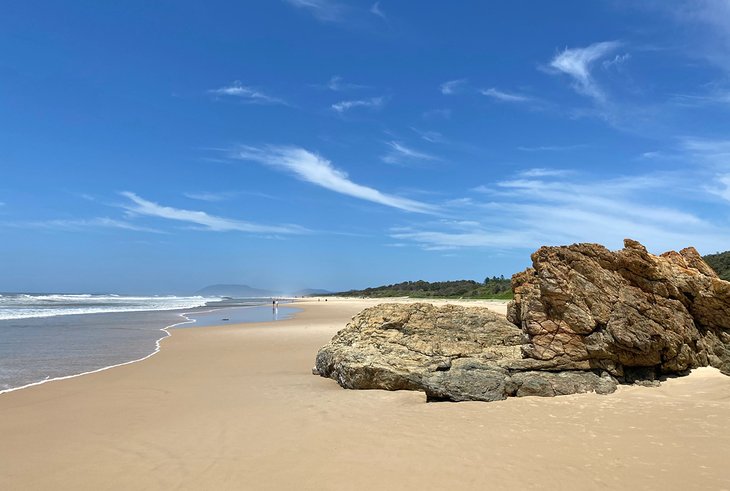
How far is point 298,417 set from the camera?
862cm

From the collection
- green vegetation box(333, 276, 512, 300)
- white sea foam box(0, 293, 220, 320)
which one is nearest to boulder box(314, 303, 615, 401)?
white sea foam box(0, 293, 220, 320)

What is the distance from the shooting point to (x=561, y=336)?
10.5 metres

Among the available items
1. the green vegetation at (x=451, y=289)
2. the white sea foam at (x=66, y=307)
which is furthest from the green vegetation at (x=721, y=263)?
the white sea foam at (x=66, y=307)

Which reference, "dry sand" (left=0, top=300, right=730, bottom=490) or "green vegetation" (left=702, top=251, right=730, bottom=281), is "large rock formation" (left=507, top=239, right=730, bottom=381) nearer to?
"dry sand" (left=0, top=300, right=730, bottom=490)

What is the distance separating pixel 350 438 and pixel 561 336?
5719mm

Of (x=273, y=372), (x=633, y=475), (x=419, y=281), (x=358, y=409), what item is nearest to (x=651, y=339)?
(x=633, y=475)

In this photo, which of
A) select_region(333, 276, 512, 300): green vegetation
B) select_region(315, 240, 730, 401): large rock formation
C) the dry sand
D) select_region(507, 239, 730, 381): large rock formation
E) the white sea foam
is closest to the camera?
the dry sand

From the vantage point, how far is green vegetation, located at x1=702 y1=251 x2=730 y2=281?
34859mm

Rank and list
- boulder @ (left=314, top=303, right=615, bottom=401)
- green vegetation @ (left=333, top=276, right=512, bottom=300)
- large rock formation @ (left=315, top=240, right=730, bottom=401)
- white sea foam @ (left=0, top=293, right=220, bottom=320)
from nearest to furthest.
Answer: boulder @ (left=314, top=303, right=615, bottom=401), large rock formation @ (left=315, top=240, right=730, bottom=401), white sea foam @ (left=0, top=293, right=220, bottom=320), green vegetation @ (left=333, top=276, right=512, bottom=300)

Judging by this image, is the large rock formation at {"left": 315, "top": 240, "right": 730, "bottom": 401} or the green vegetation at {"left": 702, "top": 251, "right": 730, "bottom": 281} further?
the green vegetation at {"left": 702, "top": 251, "right": 730, "bottom": 281}

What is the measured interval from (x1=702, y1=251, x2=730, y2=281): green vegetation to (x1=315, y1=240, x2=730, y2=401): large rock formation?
86.5 ft

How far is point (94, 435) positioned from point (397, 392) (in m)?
5.80

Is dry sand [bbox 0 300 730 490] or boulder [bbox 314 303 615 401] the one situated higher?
boulder [bbox 314 303 615 401]

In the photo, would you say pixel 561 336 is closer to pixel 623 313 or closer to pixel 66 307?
pixel 623 313
